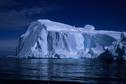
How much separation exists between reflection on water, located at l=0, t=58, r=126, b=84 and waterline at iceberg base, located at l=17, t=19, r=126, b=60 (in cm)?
25

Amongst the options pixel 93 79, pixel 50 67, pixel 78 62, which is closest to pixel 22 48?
pixel 50 67

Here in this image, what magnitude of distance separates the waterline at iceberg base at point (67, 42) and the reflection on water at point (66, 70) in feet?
0.82

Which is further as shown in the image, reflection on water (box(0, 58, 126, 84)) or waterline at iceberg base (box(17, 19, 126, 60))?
waterline at iceberg base (box(17, 19, 126, 60))

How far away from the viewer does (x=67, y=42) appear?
361 inches

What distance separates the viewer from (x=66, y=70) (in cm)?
881

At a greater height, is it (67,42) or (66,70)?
(67,42)

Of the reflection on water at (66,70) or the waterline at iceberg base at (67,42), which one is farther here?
the waterline at iceberg base at (67,42)

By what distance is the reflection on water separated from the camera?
792 centimetres

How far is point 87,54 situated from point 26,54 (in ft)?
5.52

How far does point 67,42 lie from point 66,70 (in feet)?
2.56

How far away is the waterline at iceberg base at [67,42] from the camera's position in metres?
8.48

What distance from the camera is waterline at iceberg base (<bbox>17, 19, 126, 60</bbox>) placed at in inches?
334

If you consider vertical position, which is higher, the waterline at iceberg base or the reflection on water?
the waterline at iceberg base

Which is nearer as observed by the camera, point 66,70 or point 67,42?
point 66,70
